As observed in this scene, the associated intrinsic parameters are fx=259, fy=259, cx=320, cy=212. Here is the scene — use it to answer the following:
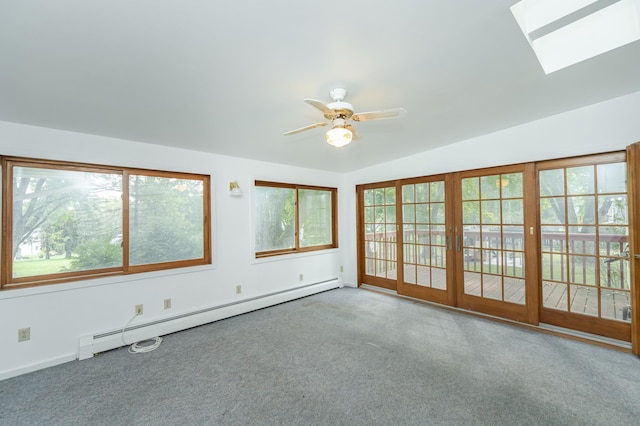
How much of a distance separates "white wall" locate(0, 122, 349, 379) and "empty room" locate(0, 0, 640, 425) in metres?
0.02

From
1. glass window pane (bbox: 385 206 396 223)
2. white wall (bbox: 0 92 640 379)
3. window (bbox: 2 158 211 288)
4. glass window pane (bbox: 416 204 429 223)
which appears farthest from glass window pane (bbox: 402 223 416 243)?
window (bbox: 2 158 211 288)

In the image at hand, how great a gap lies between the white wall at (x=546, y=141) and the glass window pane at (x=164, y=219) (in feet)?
10.8

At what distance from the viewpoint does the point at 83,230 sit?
284cm

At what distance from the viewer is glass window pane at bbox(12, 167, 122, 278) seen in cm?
255

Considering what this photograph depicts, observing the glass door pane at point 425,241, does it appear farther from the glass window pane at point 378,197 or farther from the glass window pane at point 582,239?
the glass window pane at point 582,239

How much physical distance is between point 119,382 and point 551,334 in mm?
4471

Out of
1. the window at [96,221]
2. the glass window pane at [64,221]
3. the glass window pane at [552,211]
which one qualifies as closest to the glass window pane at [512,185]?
the glass window pane at [552,211]

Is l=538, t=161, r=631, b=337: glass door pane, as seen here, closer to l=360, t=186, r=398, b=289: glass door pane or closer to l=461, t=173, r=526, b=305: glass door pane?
l=461, t=173, r=526, b=305: glass door pane

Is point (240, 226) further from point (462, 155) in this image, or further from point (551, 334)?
point (551, 334)

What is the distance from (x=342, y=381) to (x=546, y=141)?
11.4ft

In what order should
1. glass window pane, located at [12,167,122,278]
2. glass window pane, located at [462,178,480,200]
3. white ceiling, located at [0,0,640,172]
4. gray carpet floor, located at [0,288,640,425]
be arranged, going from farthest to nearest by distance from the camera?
glass window pane, located at [462,178,480,200] < glass window pane, located at [12,167,122,278] < gray carpet floor, located at [0,288,640,425] < white ceiling, located at [0,0,640,172]

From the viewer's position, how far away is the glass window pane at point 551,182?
3051 millimetres

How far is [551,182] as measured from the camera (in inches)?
123

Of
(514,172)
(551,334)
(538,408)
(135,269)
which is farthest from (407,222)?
(135,269)
